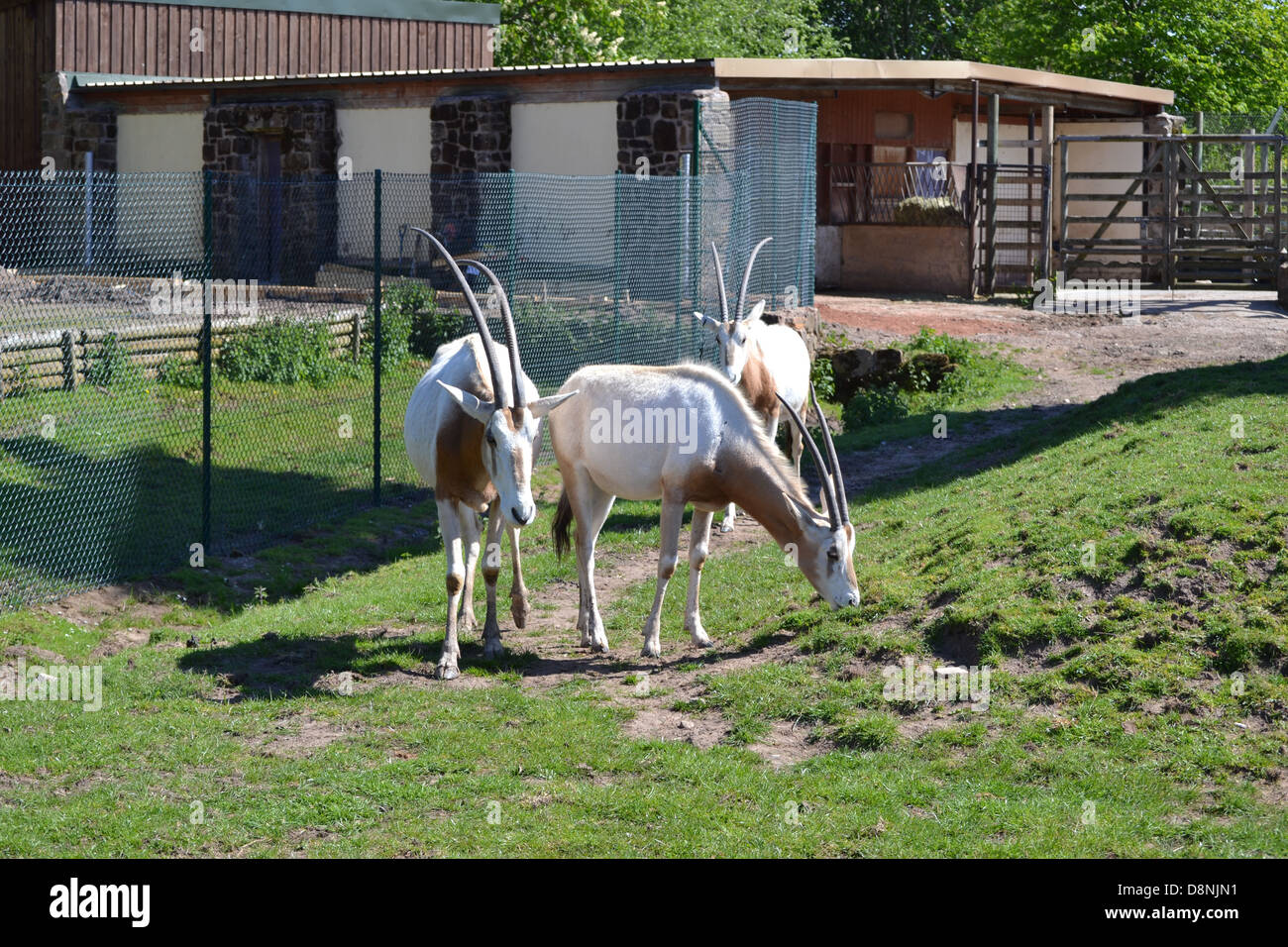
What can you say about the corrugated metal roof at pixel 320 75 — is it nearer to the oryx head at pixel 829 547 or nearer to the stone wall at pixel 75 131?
the stone wall at pixel 75 131

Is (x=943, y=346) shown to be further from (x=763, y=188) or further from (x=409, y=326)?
(x=409, y=326)

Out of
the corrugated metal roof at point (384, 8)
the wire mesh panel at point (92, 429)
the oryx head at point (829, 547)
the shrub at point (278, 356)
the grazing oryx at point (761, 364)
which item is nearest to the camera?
the oryx head at point (829, 547)

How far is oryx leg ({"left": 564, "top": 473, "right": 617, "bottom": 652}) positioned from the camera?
26.2 ft

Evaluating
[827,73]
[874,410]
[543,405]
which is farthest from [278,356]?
[827,73]

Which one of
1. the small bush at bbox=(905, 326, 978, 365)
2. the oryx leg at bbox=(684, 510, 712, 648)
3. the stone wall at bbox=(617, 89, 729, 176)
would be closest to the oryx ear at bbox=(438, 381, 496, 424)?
the oryx leg at bbox=(684, 510, 712, 648)

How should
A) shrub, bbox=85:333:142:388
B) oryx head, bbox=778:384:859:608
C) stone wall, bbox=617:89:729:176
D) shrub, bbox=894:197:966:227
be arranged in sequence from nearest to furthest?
oryx head, bbox=778:384:859:608
shrub, bbox=85:333:142:388
stone wall, bbox=617:89:729:176
shrub, bbox=894:197:966:227

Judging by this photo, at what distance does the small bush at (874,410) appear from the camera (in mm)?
14531

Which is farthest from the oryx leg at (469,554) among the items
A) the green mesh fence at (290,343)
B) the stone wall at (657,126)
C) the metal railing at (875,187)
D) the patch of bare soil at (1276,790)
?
the metal railing at (875,187)

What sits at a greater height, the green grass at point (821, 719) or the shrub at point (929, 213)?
the shrub at point (929, 213)

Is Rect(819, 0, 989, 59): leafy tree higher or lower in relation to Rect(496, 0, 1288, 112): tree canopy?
higher

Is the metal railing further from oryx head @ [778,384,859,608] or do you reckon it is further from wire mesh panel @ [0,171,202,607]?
oryx head @ [778,384,859,608]

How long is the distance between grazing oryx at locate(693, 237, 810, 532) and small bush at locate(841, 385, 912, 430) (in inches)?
116

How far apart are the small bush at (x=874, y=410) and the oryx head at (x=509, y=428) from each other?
7.41 metres

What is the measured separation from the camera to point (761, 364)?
11008mm
